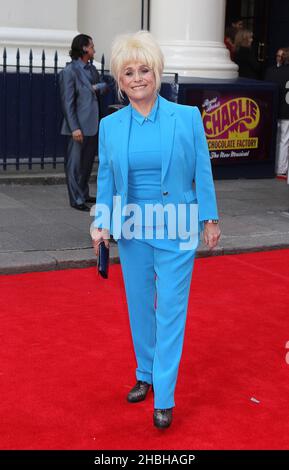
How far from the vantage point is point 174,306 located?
4.27 meters

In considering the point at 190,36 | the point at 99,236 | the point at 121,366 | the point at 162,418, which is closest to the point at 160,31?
the point at 190,36

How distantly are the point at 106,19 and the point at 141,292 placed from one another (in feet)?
34.3

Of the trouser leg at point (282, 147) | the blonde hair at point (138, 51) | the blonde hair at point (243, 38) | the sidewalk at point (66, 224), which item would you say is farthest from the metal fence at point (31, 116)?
the blonde hair at point (138, 51)

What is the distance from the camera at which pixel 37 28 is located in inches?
506

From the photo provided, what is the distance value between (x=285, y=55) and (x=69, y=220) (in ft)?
19.1

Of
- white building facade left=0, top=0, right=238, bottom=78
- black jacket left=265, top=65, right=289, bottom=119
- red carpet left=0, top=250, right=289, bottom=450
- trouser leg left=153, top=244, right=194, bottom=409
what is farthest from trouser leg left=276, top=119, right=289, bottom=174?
trouser leg left=153, top=244, right=194, bottom=409

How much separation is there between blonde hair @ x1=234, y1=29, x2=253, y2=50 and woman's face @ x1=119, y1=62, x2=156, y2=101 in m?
11.3

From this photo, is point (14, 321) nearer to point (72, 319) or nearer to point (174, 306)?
point (72, 319)

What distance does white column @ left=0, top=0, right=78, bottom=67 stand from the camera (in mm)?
12602

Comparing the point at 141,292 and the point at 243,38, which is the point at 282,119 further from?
the point at 141,292

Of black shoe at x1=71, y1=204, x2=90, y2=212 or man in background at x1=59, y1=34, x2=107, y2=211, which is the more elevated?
man in background at x1=59, y1=34, x2=107, y2=211

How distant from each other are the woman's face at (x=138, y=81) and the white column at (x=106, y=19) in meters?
9.86

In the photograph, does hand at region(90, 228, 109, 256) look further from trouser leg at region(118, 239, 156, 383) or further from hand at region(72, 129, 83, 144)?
hand at region(72, 129, 83, 144)
